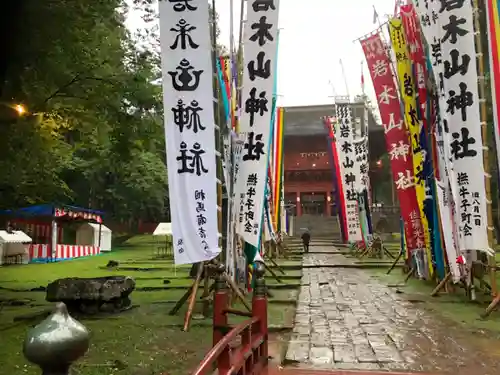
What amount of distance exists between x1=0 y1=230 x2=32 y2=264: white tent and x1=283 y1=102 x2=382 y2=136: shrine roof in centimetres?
2037

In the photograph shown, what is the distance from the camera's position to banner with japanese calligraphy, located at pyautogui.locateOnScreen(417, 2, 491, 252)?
8039mm

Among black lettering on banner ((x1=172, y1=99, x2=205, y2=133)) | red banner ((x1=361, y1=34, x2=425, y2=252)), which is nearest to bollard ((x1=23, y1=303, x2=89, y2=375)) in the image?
black lettering on banner ((x1=172, y1=99, x2=205, y2=133))

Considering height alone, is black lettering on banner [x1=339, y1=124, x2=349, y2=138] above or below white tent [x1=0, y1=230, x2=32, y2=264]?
above

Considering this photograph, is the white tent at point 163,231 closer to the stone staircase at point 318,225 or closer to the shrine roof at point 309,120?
the stone staircase at point 318,225

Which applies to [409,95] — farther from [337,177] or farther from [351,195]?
[337,177]

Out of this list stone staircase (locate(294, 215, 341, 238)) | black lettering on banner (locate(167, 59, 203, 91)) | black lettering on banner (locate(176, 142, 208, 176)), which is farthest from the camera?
stone staircase (locate(294, 215, 341, 238))

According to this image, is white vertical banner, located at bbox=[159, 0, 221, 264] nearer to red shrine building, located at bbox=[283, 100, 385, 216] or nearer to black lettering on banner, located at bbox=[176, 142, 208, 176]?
black lettering on banner, located at bbox=[176, 142, 208, 176]

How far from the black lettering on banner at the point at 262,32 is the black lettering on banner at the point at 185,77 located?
67.1 inches

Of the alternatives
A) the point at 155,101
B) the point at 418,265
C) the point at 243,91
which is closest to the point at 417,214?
the point at 418,265

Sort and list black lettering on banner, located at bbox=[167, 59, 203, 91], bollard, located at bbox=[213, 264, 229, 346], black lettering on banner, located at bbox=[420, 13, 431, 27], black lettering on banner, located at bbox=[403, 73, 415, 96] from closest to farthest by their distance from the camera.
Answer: bollard, located at bbox=[213, 264, 229, 346] < black lettering on banner, located at bbox=[167, 59, 203, 91] < black lettering on banner, located at bbox=[420, 13, 431, 27] < black lettering on banner, located at bbox=[403, 73, 415, 96]

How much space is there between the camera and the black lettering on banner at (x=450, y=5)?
328 inches

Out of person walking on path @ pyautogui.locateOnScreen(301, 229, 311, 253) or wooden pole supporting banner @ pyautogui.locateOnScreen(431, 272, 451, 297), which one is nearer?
wooden pole supporting banner @ pyautogui.locateOnScreen(431, 272, 451, 297)

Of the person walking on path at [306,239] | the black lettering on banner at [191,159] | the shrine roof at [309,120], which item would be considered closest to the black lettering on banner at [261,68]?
the black lettering on banner at [191,159]

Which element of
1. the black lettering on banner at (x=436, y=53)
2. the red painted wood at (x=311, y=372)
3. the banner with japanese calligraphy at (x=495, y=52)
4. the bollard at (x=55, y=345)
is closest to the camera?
the bollard at (x=55, y=345)
